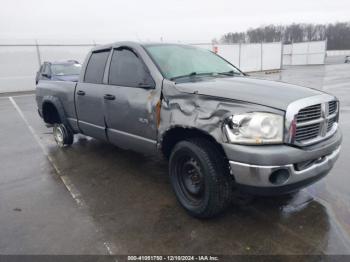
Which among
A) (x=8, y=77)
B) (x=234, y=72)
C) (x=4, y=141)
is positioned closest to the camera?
(x=234, y=72)

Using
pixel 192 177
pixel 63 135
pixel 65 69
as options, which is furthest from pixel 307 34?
pixel 192 177

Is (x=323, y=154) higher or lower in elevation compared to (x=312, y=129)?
lower

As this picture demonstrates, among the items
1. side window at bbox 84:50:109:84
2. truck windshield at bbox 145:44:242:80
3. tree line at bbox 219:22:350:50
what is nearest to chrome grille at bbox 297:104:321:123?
truck windshield at bbox 145:44:242:80

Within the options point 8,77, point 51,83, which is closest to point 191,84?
point 51,83

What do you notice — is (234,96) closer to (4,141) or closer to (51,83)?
(51,83)

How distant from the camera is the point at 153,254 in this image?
9.21ft

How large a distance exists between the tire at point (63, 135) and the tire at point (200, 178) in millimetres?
3254

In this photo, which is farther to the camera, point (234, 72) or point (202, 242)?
point (234, 72)

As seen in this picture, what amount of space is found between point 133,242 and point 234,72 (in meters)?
2.68

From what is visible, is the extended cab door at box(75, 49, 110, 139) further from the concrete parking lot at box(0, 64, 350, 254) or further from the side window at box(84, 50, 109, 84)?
the concrete parking lot at box(0, 64, 350, 254)

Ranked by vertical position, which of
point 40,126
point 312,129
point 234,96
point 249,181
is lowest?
point 40,126

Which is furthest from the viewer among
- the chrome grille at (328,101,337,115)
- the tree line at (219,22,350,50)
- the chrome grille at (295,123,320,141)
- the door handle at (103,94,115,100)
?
the tree line at (219,22,350,50)

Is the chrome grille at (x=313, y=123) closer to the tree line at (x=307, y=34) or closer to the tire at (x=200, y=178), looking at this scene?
the tire at (x=200, y=178)

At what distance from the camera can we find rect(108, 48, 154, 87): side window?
12.7 ft
